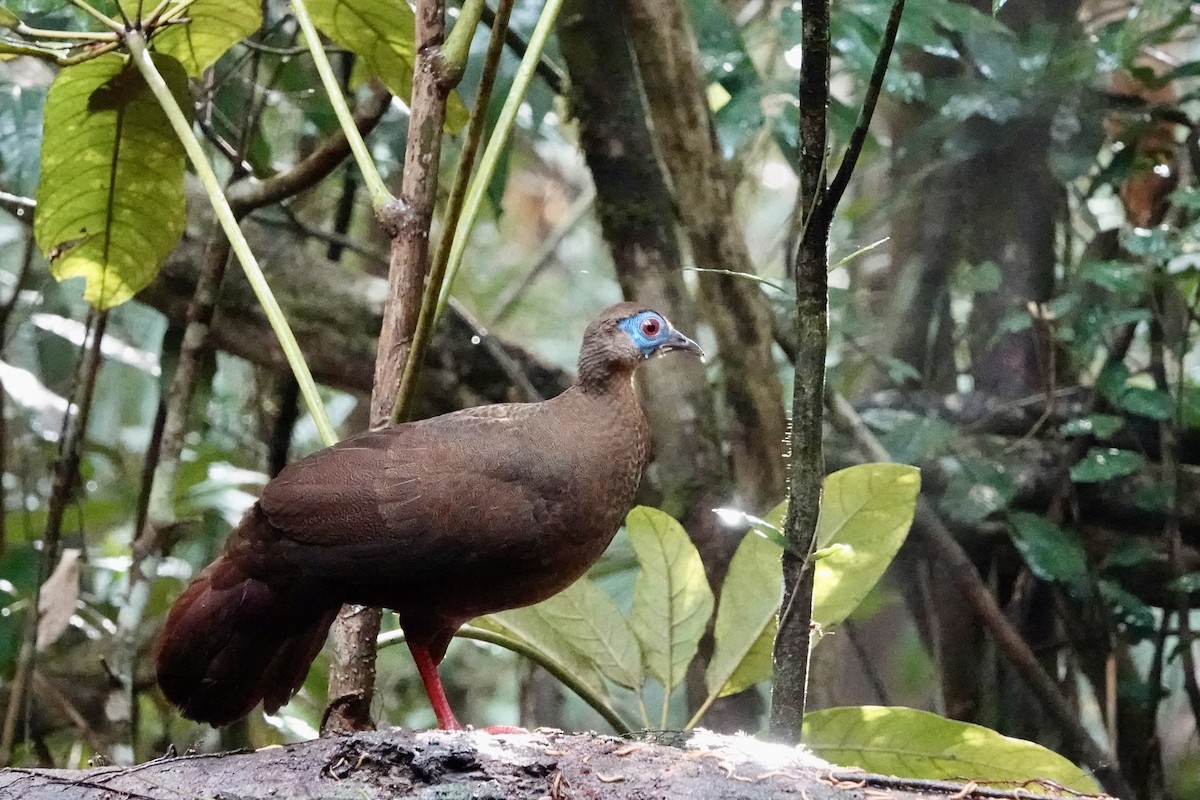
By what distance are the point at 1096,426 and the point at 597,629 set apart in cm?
160

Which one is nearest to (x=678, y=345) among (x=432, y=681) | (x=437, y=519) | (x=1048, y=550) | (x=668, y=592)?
(x=668, y=592)

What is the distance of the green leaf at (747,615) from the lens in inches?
74.2

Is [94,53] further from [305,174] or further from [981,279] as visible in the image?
[981,279]

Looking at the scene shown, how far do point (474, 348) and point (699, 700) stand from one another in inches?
44.4

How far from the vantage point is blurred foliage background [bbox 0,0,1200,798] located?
2.91 meters

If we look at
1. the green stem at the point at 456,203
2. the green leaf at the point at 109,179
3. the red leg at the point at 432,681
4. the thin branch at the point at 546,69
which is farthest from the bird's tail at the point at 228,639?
the thin branch at the point at 546,69

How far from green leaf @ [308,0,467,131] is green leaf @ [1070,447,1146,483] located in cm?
183

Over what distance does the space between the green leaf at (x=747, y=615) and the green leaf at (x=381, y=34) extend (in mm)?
986

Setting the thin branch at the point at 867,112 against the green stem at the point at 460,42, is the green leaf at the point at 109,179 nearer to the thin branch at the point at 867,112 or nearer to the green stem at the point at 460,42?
the green stem at the point at 460,42

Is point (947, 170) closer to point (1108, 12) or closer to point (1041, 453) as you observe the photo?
point (1108, 12)

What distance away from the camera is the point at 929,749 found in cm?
172

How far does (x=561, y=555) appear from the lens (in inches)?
66.7

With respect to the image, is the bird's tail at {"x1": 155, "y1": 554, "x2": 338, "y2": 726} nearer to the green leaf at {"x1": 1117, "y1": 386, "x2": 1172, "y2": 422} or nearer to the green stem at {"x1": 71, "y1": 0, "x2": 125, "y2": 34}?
the green stem at {"x1": 71, "y1": 0, "x2": 125, "y2": 34}

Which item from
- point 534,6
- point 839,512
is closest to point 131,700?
point 839,512
